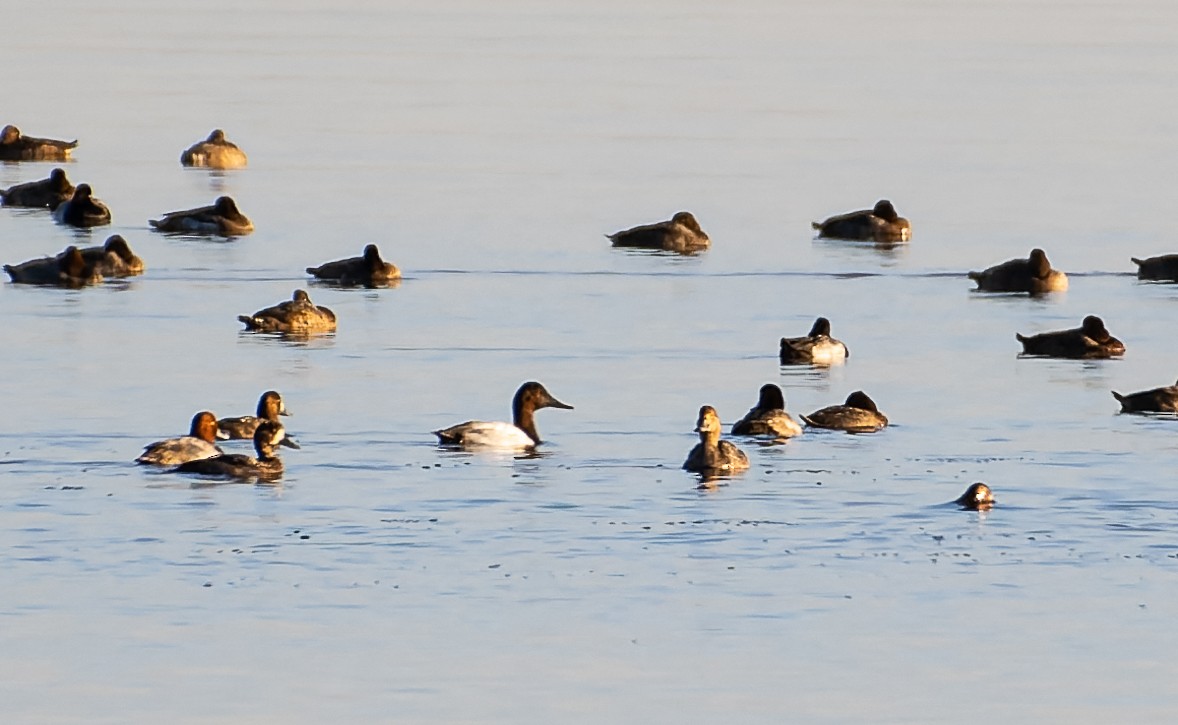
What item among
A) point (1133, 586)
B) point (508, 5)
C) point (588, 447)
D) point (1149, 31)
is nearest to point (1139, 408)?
point (588, 447)

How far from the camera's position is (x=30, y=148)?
4719 centimetres

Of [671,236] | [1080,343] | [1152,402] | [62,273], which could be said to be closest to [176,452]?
[1152,402]

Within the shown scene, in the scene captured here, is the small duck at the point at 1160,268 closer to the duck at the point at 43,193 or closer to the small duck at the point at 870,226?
the small duck at the point at 870,226

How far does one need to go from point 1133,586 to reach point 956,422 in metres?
6.63

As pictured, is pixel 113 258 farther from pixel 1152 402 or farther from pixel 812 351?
pixel 1152 402

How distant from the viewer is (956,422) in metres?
23.2

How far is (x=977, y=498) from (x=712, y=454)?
227cm

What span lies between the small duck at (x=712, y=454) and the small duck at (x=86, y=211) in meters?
19.4

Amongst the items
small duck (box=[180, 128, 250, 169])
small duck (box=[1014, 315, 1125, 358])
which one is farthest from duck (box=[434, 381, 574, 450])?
small duck (box=[180, 128, 250, 169])

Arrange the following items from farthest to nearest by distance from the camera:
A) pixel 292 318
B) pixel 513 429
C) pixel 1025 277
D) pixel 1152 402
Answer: pixel 1025 277 → pixel 292 318 → pixel 1152 402 → pixel 513 429

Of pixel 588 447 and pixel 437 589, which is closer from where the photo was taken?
pixel 437 589

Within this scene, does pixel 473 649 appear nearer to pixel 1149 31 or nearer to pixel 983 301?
pixel 983 301

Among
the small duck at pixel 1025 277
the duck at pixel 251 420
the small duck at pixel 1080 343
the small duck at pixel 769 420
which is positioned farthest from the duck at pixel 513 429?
the small duck at pixel 1025 277

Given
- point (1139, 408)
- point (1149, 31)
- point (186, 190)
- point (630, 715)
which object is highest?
point (1149, 31)
